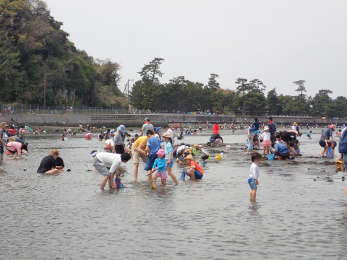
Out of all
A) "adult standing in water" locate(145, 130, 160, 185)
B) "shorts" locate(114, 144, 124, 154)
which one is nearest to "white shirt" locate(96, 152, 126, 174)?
"adult standing in water" locate(145, 130, 160, 185)

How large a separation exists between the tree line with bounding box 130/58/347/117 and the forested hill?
16896mm

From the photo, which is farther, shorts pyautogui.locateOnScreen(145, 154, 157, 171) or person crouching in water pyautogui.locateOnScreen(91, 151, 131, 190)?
shorts pyautogui.locateOnScreen(145, 154, 157, 171)

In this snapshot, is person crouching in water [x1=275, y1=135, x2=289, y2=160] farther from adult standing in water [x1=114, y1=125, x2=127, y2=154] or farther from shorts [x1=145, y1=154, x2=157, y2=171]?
shorts [x1=145, y1=154, x2=157, y2=171]

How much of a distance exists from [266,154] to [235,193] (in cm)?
1311

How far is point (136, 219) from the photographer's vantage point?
12.0 metres

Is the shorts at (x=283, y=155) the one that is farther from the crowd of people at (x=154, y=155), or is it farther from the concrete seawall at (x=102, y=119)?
the concrete seawall at (x=102, y=119)

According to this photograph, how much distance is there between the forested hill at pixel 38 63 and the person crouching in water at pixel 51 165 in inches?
2873

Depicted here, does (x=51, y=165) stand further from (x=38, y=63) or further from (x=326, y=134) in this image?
(x=38, y=63)

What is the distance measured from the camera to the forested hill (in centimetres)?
9646

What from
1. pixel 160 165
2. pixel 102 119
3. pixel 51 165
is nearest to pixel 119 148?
pixel 51 165

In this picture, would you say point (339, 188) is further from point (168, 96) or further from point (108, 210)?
point (168, 96)

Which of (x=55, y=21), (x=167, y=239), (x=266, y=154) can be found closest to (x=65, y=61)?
(x=55, y=21)

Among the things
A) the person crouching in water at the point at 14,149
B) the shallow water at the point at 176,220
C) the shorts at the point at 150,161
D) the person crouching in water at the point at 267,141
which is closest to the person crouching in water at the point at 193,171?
the shallow water at the point at 176,220

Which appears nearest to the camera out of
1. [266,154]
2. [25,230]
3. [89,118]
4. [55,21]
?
[25,230]
